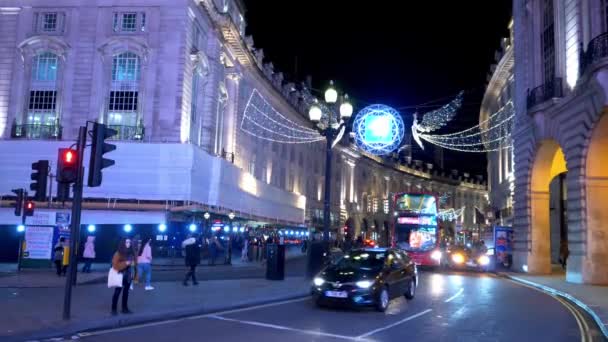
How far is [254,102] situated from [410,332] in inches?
1495

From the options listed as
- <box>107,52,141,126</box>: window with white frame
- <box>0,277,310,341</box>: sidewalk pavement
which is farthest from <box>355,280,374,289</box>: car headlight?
<box>107,52,141,126</box>: window with white frame

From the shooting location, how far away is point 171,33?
113 feet

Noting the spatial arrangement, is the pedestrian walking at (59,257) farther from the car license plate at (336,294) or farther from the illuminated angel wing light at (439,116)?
the illuminated angel wing light at (439,116)

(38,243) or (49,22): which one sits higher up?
(49,22)

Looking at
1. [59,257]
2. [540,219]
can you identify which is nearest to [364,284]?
[59,257]

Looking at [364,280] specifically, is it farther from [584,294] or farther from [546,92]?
[546,92]

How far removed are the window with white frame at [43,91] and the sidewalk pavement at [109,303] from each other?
19567mm

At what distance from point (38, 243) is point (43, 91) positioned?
1491 centimetres

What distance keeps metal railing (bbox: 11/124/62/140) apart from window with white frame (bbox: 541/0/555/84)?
2672cm

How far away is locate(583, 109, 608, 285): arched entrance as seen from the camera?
22.9m

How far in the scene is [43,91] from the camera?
1395 inches

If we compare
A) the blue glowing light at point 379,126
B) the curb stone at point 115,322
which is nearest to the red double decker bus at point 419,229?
the blue glowing light at point 379,126

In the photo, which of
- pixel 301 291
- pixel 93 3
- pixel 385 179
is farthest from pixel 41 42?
pixel 385 179

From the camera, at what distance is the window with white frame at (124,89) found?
34562mm
